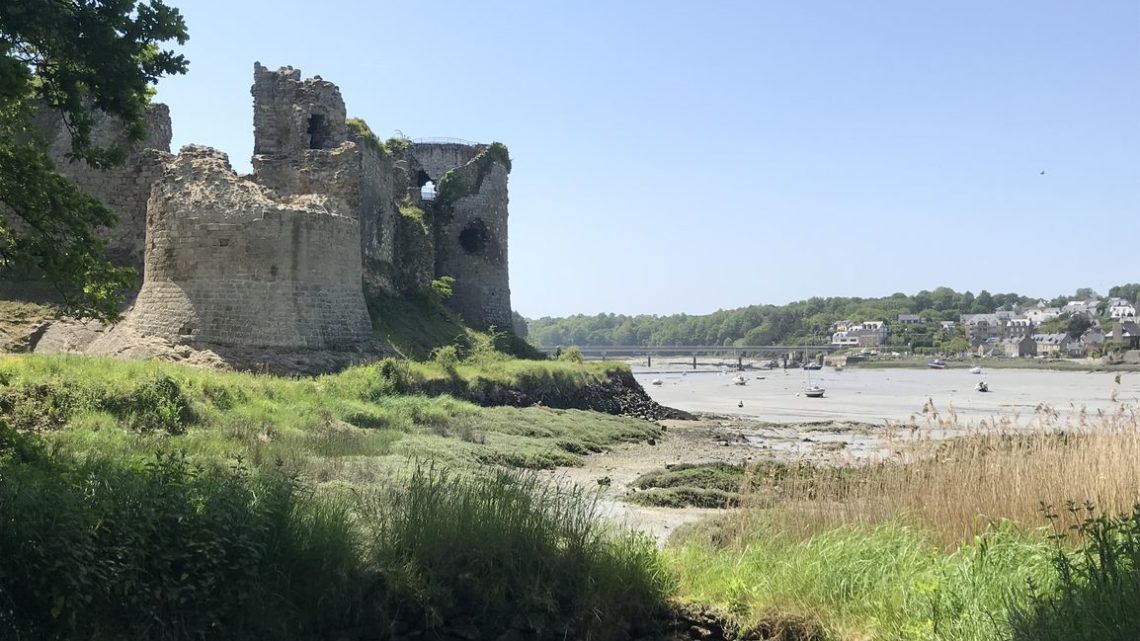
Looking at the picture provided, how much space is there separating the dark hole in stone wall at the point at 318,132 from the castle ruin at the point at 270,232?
39 mm

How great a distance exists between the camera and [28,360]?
53.3ft

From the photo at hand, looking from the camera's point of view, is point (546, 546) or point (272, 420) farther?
point (272, 420)

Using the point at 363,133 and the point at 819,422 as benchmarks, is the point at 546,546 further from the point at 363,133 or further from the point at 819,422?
the point at 819,422

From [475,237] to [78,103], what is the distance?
99.5 ft

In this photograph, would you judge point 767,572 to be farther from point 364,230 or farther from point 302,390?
point 364,230

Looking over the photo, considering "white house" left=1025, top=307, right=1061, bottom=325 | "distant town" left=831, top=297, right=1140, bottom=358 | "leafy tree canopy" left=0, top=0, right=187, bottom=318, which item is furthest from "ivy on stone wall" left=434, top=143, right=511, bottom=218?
"white house" left=1025, top=307, right=1061, bottom=325

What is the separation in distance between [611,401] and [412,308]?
7.89 metres

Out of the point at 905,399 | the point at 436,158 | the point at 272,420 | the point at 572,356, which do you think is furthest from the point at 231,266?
the point at 905,399

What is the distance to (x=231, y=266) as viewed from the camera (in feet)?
74.7

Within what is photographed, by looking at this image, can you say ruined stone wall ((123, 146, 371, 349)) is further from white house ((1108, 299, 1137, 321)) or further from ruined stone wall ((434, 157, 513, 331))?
white house ((1108, 299, 1137, 321))

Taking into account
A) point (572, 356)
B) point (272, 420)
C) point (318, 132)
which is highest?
point (318, 132)

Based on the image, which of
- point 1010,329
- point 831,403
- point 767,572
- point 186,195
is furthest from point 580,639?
point 1010,329

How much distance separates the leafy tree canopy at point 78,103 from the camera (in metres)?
10.3

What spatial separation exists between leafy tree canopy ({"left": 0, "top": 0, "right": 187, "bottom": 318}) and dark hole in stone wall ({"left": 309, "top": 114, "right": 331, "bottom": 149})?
60.8ft
